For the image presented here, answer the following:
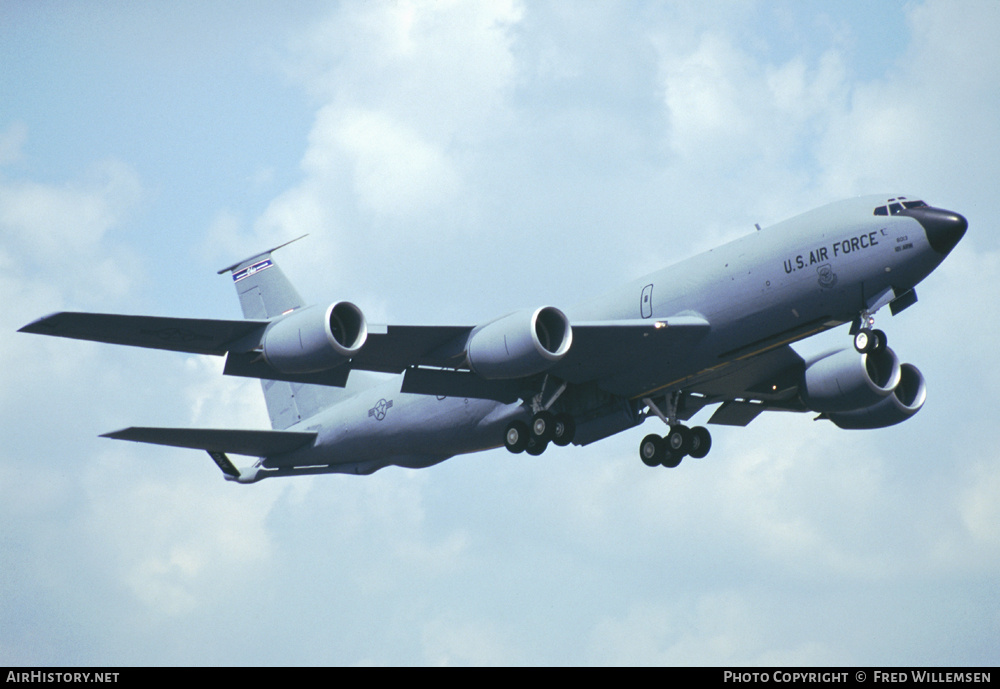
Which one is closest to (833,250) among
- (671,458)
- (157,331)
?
(671,458)

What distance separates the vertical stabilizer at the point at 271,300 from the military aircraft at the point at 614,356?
268cm

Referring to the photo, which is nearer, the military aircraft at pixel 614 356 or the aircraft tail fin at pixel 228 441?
the military aircraft at pixel 614 356

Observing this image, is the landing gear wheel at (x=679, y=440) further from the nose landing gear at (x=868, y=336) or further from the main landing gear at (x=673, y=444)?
the nose landing gear at (x=868, y=336)

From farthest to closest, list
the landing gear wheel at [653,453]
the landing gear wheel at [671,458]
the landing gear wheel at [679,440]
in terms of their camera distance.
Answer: the landing gear wheel at [653,453]
the landing gear wheel at [671,458]
the landing gear wheel at [679,440]

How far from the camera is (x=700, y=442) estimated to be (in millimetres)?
32094

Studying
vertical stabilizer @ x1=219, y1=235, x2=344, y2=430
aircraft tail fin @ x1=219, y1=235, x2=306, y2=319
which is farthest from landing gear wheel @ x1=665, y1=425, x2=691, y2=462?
aircraft tail fin @ x1=219, y1=235, x2=306, y2=319

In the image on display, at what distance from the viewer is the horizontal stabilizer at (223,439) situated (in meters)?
29.9

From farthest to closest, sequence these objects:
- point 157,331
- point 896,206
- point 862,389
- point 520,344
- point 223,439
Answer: point 223,439, point 862,389, point 520,344, point 157,331, point 896,206

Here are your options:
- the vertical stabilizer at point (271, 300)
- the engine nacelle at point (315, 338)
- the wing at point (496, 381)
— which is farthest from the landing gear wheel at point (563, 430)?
the vertical stabilizer at point (271, 300)

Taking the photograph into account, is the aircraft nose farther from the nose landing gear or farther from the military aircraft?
the nose landing gear

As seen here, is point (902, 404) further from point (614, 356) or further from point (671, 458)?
point (614, 356)

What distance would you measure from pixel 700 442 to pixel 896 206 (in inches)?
352

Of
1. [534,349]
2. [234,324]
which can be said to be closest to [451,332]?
[534,349]
